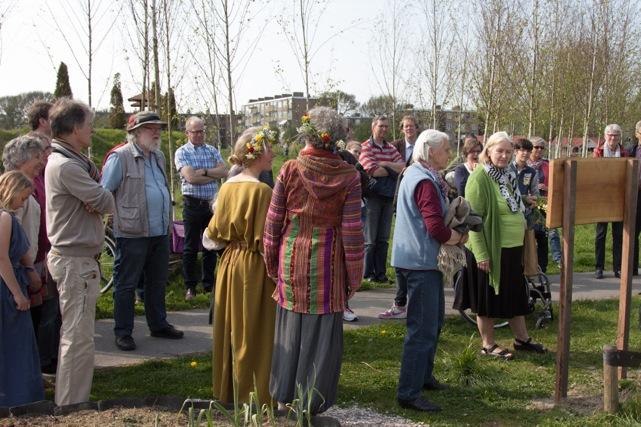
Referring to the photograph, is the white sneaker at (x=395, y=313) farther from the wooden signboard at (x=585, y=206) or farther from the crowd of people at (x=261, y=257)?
the wooden signboard at (x=585, y=206)

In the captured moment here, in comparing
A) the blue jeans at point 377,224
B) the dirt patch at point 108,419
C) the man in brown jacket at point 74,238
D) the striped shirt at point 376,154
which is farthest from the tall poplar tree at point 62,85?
the dirt patch at point 108,419

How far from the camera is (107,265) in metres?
9.47

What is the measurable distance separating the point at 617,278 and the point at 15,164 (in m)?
8.28

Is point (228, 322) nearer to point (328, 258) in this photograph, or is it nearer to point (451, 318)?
point (328, 258)

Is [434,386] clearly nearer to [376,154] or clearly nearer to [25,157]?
[25,157]

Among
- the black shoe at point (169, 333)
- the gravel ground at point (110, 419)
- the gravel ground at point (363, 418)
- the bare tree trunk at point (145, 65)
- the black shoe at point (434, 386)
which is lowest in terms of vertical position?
the gravel ground at point (363, 418)

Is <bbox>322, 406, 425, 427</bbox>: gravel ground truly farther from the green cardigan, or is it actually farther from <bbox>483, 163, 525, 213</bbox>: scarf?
<bbox>483, 163, 525, 213</bbox>: scarf

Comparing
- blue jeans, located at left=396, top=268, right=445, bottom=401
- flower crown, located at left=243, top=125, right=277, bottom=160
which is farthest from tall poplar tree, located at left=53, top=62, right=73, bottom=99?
blue jeans, located at left=396, top=268, right=445, bottom=401

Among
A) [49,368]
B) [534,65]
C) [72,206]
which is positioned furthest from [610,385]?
[534,65]

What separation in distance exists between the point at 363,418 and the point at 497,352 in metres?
1.96

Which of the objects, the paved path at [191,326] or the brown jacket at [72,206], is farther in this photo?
the paved path at [191,326]

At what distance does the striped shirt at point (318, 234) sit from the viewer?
4410 millimetres

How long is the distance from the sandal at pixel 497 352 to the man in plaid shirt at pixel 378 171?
282 centimetres

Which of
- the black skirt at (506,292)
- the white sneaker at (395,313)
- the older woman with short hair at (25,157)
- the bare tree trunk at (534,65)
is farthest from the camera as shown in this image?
the bare tree trunk at (534,65)
